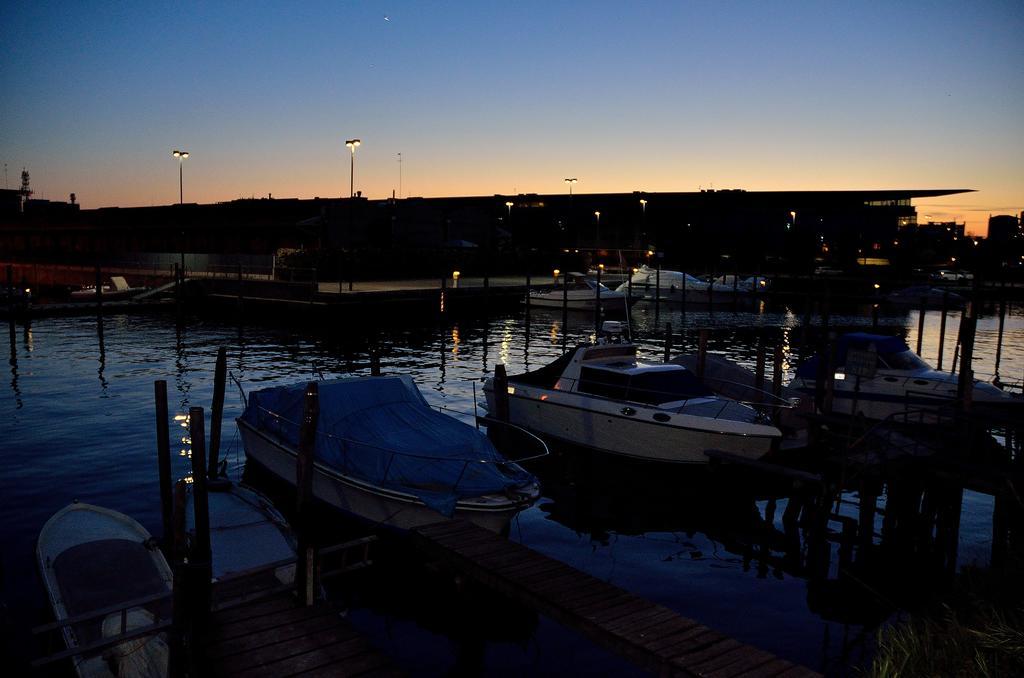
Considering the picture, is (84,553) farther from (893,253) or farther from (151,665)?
(893,253)

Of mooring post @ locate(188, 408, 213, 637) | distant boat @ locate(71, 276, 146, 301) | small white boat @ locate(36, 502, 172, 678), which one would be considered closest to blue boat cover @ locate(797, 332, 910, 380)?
mooring post @ locate(188, 408, 213, 637)

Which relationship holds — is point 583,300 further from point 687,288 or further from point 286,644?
point 286,644

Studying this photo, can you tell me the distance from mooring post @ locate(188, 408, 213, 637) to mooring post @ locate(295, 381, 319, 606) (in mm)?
1321

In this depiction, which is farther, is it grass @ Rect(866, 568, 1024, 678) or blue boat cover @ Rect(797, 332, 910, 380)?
blue boat cover @ Rect(797, 332, 910, 380)

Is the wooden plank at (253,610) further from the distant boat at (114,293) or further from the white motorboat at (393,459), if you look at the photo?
the distant boat at (114,293)

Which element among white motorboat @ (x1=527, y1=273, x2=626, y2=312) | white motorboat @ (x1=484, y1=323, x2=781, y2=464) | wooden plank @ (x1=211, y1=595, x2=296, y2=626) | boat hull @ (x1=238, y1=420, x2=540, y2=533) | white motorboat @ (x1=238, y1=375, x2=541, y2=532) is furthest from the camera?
white motorboat @ (x1=527, y1=273, x2=626, y2=312)

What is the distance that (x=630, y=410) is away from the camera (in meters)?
19.9

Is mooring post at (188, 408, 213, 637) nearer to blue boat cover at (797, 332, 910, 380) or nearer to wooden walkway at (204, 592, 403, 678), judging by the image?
wooden walkway at (204, 592, 403, 678)

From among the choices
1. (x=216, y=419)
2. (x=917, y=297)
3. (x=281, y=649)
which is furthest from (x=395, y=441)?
(x=917, y=297)

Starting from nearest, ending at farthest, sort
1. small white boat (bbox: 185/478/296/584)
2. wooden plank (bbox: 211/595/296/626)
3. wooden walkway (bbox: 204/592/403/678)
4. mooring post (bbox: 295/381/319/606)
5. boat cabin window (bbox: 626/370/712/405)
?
wooden walkway (bbox: 204/592/403/678) → wooden plank (bbox: 211/595/296/626) → mooring post (bbox: 295/381/319/606) → small white boat (bbox: 185/478/296/584) → boat cabin window (bbox: 626/370/712/405)

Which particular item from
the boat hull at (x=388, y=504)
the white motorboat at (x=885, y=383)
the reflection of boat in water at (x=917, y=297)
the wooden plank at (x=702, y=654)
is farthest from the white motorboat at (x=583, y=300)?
the wooden plank at (x=702, y=654)

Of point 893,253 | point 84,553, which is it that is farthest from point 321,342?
point 893,253

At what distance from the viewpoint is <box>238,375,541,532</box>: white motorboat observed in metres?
14.0

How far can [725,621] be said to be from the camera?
12758 mm
